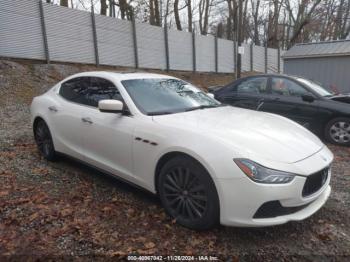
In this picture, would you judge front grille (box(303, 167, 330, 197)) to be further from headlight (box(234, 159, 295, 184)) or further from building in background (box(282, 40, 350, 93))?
building in background (box(282, 40, 350, 93))

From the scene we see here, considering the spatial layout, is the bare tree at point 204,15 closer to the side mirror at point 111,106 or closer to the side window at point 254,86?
the side window at point 254,86

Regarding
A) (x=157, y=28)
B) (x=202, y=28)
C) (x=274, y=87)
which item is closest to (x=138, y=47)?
(x=157, y=28)

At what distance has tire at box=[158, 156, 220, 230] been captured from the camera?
299 cm

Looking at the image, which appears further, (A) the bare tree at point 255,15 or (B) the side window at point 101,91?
(A) the bare tree at point 255,15

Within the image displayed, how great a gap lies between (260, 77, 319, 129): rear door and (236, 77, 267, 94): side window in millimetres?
214

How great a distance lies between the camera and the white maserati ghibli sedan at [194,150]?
9.36ft

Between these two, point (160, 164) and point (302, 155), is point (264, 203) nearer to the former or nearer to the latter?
point (302, 155)

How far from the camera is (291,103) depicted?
7.21 m

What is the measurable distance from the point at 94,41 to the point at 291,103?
10.6 meters

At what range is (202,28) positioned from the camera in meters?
34.1

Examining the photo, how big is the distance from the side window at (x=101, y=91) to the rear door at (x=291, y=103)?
172 inches

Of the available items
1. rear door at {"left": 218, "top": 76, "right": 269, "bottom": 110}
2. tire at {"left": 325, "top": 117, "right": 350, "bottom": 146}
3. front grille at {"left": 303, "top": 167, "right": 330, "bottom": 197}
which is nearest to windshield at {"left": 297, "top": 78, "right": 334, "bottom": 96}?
tire at {"left": 325, "top": 117, "right": 350, "bottom": 146}

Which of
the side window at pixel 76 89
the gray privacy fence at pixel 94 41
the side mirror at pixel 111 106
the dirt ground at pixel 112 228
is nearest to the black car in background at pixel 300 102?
the dirt ground at pixel 112 228

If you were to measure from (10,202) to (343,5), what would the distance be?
114 feet
